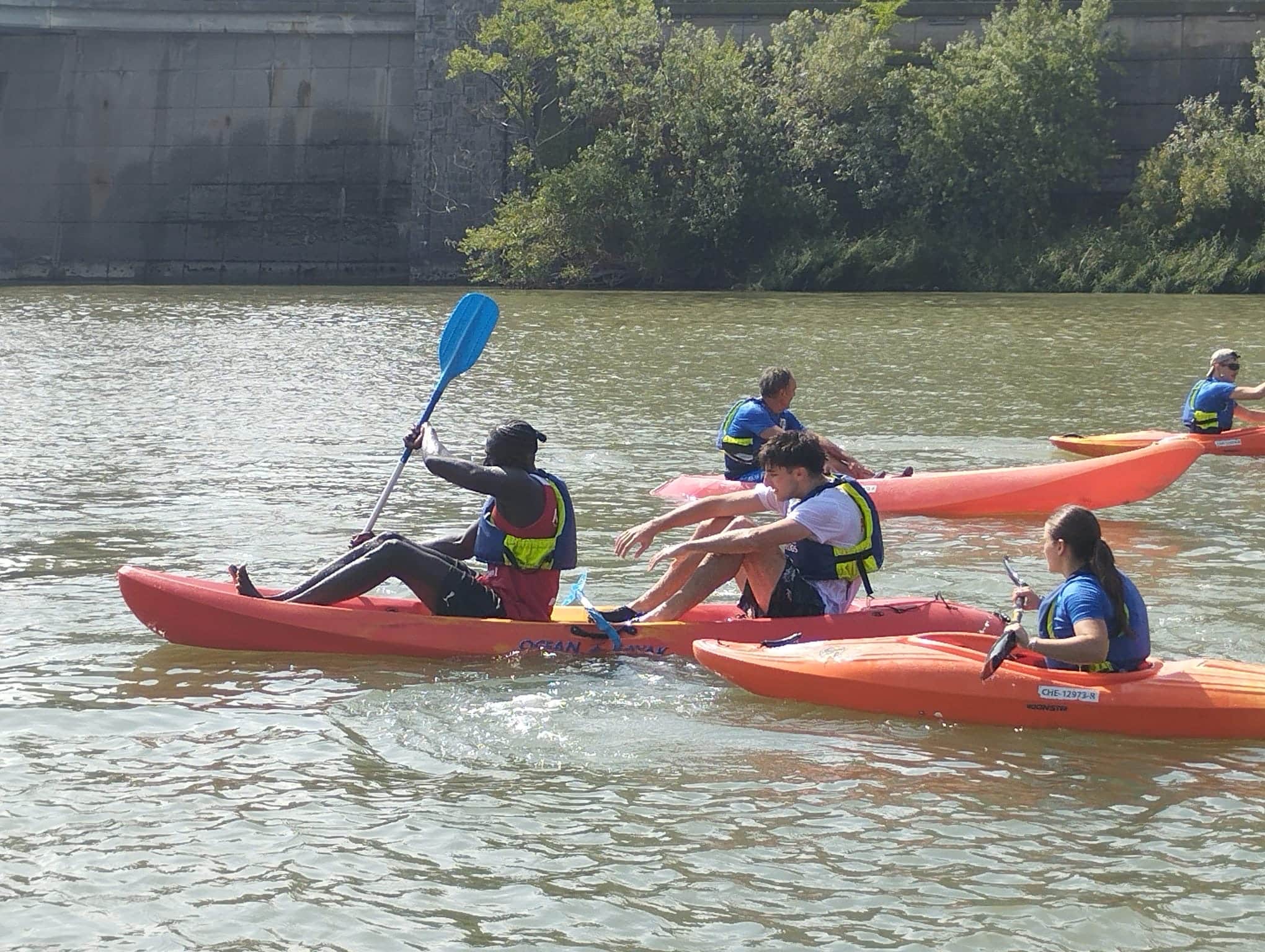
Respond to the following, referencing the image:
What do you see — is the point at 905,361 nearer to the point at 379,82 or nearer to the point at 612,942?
the point at 612,942

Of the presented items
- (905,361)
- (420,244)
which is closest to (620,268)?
(420,244)

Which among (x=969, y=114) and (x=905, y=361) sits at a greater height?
(x=969, y=114)

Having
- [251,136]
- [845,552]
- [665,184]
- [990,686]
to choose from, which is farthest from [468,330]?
[251,136]

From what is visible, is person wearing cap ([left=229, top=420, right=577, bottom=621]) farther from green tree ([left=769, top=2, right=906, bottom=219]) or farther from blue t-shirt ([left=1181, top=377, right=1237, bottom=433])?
green tree ([left=769, top=2, right=906, bottom=219])

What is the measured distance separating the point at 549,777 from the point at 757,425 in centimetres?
482

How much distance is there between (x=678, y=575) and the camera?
25.0ft

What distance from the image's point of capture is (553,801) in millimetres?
5836

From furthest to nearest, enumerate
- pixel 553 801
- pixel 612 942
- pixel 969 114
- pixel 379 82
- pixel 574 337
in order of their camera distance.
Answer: pixel 379 82 → pixel 969 114 → pixel 574 337 → pixel 553 801 → pixel 612 942

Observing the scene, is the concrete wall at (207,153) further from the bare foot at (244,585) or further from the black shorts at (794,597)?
the black shorts at (794,597)

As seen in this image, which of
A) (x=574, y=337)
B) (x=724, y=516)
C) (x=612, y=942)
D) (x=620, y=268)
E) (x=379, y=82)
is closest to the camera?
(x=612, y=942)

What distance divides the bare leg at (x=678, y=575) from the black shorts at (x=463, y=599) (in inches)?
25.3

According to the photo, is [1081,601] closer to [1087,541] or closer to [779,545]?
[1087,541]

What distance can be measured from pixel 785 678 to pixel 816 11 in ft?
97.7

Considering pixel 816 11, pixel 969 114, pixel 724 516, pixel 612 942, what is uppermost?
pixel 816 11
